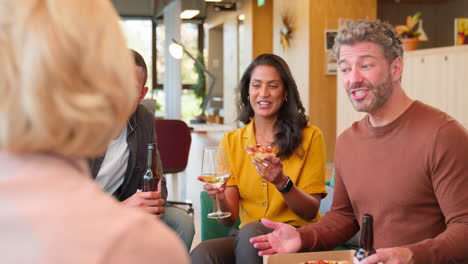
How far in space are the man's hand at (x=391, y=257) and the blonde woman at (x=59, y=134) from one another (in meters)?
1.01

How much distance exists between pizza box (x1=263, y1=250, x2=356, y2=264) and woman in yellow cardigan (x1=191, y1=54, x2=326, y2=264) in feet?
1.74

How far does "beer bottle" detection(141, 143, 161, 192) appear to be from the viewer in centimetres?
236

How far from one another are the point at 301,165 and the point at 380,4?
757 centimetres

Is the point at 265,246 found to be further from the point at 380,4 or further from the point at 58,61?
the point at 380,4

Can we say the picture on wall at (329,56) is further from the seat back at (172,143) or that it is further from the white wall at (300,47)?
the seat back at (172,143)

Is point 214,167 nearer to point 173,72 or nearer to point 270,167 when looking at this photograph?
point 270,167

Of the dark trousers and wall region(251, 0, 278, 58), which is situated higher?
wall region(251, 0, 278, 58)

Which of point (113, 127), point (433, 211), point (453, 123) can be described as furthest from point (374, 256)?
point (113, 127)

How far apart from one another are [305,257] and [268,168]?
610 mm

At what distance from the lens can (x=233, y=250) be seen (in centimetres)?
255

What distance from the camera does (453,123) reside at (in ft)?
6.43

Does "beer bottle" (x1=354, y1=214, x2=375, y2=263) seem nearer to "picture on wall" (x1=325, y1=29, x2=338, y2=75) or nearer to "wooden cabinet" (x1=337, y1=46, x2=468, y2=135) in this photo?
"wooden cabinet" (x1=337, y1=46, x2=468, y2=135)

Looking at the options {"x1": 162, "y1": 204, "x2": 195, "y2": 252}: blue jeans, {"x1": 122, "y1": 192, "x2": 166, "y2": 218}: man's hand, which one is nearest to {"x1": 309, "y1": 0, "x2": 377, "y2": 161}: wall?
{"x1": 162, "y1": 204, "x2": 195, "y2": 252}: blue jeans

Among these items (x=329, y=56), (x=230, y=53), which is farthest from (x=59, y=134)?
(x=230, y=53)
